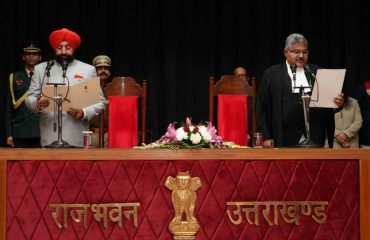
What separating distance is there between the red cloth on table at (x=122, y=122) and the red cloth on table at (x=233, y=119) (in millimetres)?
571

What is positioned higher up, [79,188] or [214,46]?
[214,46]

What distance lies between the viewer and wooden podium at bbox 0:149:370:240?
313 cm

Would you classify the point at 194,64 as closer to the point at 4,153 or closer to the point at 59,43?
the point at 59,43

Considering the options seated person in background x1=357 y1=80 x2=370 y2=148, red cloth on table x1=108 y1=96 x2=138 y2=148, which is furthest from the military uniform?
seated person in background x1=357 y1=80 x2=370 y2=148

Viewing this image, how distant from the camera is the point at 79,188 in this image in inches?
123

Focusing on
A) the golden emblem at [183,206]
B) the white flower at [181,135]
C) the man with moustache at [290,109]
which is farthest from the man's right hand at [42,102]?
the man with moustache at [290,109]

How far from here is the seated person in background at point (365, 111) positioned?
5781 millimetres

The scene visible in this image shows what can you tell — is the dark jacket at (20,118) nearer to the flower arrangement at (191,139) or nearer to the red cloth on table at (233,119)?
the red cloth on table at (233,119)

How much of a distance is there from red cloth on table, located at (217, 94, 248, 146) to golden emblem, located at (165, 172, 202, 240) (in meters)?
1.08

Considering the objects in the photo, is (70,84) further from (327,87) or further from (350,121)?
(350,121)

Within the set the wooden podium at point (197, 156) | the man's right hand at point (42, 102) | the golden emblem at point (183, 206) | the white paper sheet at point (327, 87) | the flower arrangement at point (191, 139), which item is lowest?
the golden emblem at point (183, 206)

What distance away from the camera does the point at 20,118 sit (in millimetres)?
5602

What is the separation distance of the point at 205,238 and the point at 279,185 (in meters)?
0.44

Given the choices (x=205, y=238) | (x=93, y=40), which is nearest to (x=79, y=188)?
(x=205, y=238)
